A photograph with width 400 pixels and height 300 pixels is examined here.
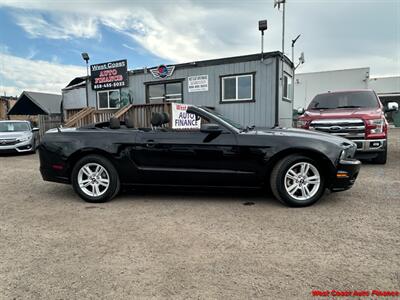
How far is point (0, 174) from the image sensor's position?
6.71m

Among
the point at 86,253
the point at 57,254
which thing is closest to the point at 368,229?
the point at 86,253

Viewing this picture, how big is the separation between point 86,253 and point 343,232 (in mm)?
2578

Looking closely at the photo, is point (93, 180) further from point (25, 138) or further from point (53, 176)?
point (25, 138)

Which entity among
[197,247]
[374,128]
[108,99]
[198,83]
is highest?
[198,83]

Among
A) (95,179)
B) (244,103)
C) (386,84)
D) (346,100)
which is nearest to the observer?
(95,179)

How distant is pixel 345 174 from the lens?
376 centimetres

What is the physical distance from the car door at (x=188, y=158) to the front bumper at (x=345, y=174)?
111 cm

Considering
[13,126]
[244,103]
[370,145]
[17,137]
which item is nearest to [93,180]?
[370,145]

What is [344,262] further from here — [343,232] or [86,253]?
[86,253]

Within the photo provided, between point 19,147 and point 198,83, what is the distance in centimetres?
715

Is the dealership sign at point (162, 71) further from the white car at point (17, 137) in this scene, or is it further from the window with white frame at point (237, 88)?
the white car at point (17, 137)

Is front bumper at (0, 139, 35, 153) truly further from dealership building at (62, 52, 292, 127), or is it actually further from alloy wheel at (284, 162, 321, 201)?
alloy wheel at (284, 162, 321, 201)

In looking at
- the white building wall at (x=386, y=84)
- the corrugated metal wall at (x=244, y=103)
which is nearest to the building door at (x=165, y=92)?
the corrugated metal wall at (x=244, y=103)

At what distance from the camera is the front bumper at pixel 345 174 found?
148 inches
